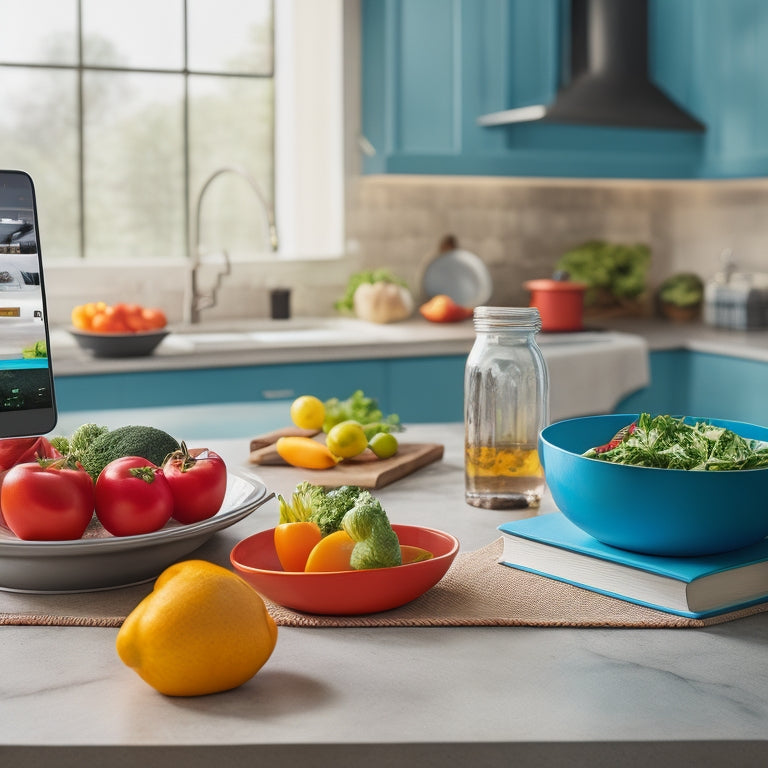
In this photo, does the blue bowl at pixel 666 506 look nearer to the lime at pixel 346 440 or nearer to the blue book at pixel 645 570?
the blue book at pixel 645 570

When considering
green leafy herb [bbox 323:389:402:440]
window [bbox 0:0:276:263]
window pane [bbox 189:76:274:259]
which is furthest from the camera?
window pane [bbox 189:76:274:259]

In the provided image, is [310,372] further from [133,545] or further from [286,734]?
[286,734]

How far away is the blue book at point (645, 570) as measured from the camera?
3.32 ft

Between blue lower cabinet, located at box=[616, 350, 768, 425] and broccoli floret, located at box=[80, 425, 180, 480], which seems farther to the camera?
blue lower cabinet, located at box=[616, 350, 768, 425]

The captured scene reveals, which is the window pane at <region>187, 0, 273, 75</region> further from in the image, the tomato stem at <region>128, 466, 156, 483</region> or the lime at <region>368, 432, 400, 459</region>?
the tomato stem at <region>128, 466, 156, 483</region>

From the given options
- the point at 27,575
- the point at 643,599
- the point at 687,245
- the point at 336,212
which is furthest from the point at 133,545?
the point at 687,245

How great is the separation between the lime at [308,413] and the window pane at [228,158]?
152 inches

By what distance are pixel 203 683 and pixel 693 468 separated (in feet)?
1.68

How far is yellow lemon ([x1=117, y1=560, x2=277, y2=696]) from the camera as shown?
32.7 inches

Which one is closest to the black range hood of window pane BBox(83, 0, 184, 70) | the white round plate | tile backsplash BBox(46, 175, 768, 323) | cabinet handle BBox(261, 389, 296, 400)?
tile backsplash BBox(46, 175, 768, 323)

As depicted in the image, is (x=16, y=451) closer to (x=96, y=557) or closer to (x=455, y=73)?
(x=96, y=557)

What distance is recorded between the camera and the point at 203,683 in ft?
2.75

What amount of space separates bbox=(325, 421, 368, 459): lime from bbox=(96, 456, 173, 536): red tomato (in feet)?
1.73

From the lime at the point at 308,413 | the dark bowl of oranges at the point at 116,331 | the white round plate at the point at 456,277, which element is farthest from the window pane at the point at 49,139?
the lime at the point at 308,413
